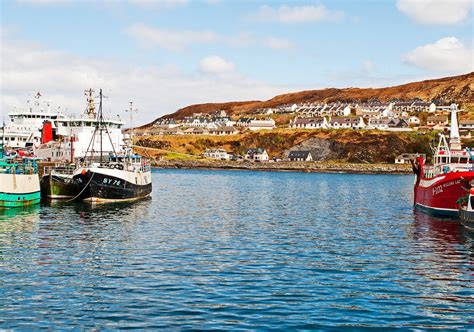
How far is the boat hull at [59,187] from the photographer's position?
62.5 metres

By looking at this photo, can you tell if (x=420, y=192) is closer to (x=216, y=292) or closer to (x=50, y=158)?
(x=216, y=292)

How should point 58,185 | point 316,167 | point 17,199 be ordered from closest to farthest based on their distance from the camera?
1. point 17,199
2. point 58,185
3. point 316,167

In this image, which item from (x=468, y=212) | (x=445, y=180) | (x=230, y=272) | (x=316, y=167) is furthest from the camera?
(x=316, y=167)

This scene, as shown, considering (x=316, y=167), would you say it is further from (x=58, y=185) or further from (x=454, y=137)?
(x=58, y=185)

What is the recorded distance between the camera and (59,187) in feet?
208

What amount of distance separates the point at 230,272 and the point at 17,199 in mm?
34785

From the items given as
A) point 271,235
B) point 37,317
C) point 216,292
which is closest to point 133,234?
point 271,235

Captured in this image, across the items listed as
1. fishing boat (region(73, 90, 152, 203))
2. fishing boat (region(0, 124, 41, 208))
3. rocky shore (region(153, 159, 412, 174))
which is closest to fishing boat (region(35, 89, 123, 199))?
fishing boat (region(73, 90, 152, 203))

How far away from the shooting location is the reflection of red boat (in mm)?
50219

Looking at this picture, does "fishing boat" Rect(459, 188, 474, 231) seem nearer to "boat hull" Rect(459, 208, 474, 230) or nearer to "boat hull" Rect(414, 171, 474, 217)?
"boat hull" Rect(459, 208, 474, 230)

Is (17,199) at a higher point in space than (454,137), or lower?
lower

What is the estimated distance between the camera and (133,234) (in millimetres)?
39312

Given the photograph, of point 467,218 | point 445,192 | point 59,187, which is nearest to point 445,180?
point 445,192

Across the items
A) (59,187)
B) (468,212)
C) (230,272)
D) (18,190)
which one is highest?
(18,190)
